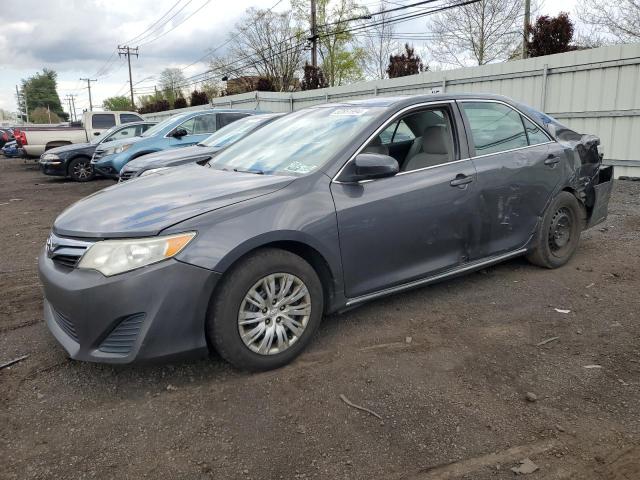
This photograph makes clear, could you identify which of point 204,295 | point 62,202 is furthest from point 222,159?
point 62,202

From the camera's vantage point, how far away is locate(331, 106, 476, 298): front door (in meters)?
3.24

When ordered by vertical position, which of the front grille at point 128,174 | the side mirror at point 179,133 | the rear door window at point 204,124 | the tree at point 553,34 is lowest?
the front grille at point 128,174

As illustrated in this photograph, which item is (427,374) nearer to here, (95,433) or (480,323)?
(480,323)

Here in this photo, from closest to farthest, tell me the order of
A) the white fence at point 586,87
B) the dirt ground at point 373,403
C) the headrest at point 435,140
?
1. the dirt ground at point 373,403
2. the headrest at point 435,140
3. the white fence at point 586,87

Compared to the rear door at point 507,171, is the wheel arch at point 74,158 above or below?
below

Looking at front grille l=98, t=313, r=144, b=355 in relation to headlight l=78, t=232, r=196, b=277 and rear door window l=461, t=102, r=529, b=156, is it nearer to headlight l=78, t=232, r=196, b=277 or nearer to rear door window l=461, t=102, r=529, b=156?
headlight l=78, t=232, r=196, b=277

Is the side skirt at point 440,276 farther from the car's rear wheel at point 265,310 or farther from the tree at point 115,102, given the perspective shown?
the tree at point 115,102

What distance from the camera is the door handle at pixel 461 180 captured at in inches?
146

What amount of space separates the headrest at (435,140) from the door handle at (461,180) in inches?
8.6

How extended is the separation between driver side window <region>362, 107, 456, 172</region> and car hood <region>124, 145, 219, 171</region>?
13.3ft

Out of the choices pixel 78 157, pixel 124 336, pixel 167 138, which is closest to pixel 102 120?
pixel 78 157

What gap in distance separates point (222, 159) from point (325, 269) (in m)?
1.54

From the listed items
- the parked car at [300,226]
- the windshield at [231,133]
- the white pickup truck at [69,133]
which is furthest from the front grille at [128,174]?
the white pickup truck at [69,133]

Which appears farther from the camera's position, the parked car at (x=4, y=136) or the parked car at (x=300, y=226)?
the parked car at (x=4, y=136)
